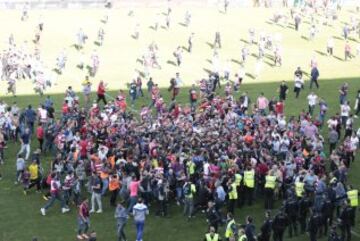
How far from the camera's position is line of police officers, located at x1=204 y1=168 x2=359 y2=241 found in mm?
22531

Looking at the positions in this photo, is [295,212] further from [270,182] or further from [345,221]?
[270,182]

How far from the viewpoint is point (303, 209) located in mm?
24312

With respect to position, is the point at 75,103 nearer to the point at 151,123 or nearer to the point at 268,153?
the point at 151,123

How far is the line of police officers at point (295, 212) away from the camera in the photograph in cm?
2253

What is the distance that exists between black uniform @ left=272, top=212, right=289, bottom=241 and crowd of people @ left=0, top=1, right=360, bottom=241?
31 millimetres

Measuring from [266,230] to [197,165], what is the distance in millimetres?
5240

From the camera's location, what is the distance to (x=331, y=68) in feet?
169

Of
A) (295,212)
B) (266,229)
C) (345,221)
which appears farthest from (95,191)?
(345,221)

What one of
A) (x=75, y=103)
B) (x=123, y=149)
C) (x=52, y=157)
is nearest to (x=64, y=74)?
(x=75, y=103)

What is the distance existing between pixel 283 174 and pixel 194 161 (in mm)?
3297

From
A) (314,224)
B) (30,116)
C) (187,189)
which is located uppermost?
(30,116)

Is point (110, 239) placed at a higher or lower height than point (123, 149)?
lower

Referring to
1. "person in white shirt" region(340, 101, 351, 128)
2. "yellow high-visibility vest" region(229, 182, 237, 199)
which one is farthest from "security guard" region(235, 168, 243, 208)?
"person in white shirt" region(340, 101, 351, 128)

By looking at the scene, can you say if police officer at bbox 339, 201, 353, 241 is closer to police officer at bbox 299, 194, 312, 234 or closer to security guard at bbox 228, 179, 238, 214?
police officer at bbox 299, 194, 312, 234
